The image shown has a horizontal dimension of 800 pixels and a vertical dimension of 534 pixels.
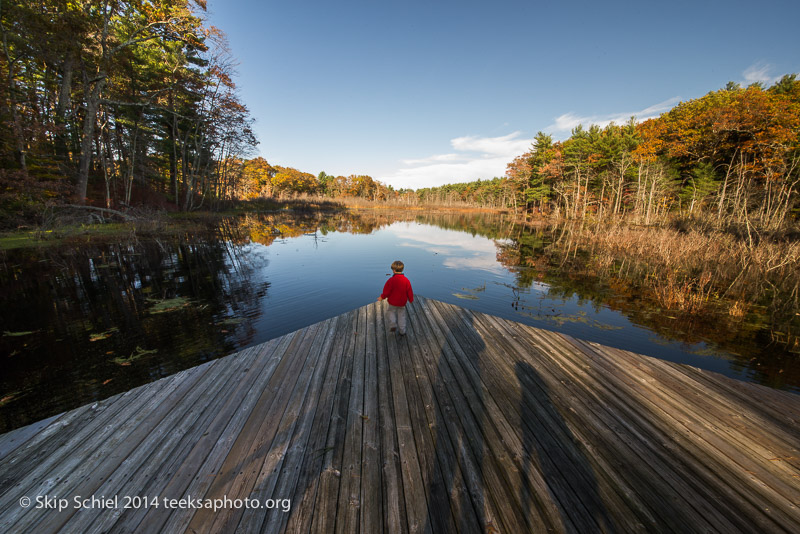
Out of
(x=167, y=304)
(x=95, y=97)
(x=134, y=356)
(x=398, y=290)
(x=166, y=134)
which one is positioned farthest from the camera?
(x=166, y=134)

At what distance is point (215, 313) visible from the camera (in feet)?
23.8

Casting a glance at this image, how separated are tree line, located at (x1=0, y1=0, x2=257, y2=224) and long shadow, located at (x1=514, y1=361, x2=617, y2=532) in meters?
20.6

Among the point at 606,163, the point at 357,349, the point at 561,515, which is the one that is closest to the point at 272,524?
the point at 561,515

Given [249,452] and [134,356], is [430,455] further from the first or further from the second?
[134,356]

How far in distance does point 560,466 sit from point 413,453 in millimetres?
1250

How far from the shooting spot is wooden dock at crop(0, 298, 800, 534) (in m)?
1.87

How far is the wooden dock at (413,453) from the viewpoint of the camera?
6.13 feet

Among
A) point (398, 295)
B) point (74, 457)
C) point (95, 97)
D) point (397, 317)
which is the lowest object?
point (74, 457)

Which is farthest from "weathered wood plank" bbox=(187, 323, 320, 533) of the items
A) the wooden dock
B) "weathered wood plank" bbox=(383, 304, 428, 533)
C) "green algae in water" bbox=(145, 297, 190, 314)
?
"green algae in water" bbox=(145, 297, 190, 314)

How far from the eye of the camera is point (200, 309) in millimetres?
7414

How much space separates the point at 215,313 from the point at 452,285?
806 centimetres

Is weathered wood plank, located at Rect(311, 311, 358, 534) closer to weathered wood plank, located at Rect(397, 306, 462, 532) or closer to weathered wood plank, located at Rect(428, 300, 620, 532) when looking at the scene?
weathered wood plank, located at Rect(397, 306, 462, 532)

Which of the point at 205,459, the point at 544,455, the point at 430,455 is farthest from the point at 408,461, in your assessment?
the point at 205,459

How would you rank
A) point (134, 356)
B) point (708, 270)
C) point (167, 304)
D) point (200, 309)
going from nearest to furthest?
point (134, 356)
point (200, 309)
point (167, 304)
point (708, 270)
